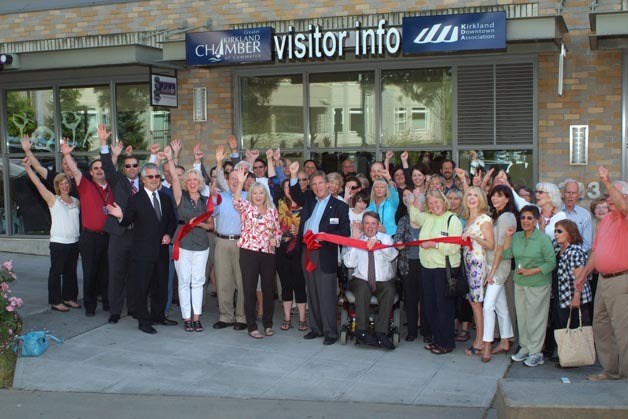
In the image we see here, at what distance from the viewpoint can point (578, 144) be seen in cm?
1136

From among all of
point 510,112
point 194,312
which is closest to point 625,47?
point 510,112

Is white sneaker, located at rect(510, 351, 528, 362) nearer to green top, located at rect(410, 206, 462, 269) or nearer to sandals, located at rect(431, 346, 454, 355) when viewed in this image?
sandals, located at rect(431, 346, 454, 355)

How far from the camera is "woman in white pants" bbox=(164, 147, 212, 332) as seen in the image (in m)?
9.07

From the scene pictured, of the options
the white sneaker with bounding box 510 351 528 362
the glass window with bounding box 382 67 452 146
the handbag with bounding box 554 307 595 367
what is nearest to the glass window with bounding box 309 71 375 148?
the glass window with bounding box 382 67 452 146

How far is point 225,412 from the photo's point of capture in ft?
21.1

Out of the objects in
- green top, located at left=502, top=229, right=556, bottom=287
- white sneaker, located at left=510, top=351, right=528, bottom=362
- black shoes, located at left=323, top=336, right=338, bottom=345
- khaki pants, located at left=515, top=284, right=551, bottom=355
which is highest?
green top, located at left=502, top=229, right=556, bottom=287

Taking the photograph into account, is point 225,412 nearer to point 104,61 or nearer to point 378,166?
point 378,166

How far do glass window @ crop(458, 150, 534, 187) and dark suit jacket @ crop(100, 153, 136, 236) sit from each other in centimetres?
514

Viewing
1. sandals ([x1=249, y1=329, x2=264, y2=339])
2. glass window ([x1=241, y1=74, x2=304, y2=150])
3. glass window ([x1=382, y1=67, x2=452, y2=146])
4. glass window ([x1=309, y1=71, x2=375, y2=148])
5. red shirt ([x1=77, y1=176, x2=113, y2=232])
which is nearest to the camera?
sandals ([x1=249, y1=329, x2=264, y2=339])

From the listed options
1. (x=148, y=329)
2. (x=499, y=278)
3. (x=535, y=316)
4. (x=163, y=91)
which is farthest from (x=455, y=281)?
(x=163, y=91)

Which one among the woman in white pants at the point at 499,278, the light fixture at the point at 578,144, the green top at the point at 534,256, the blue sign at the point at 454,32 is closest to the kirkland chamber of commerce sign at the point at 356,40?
the blue sign at the point at 454,32

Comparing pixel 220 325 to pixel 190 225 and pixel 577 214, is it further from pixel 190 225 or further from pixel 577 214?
pixel 577 214

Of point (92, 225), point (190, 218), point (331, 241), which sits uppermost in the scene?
point (190, 218)

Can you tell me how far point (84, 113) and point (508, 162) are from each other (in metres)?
7.84
